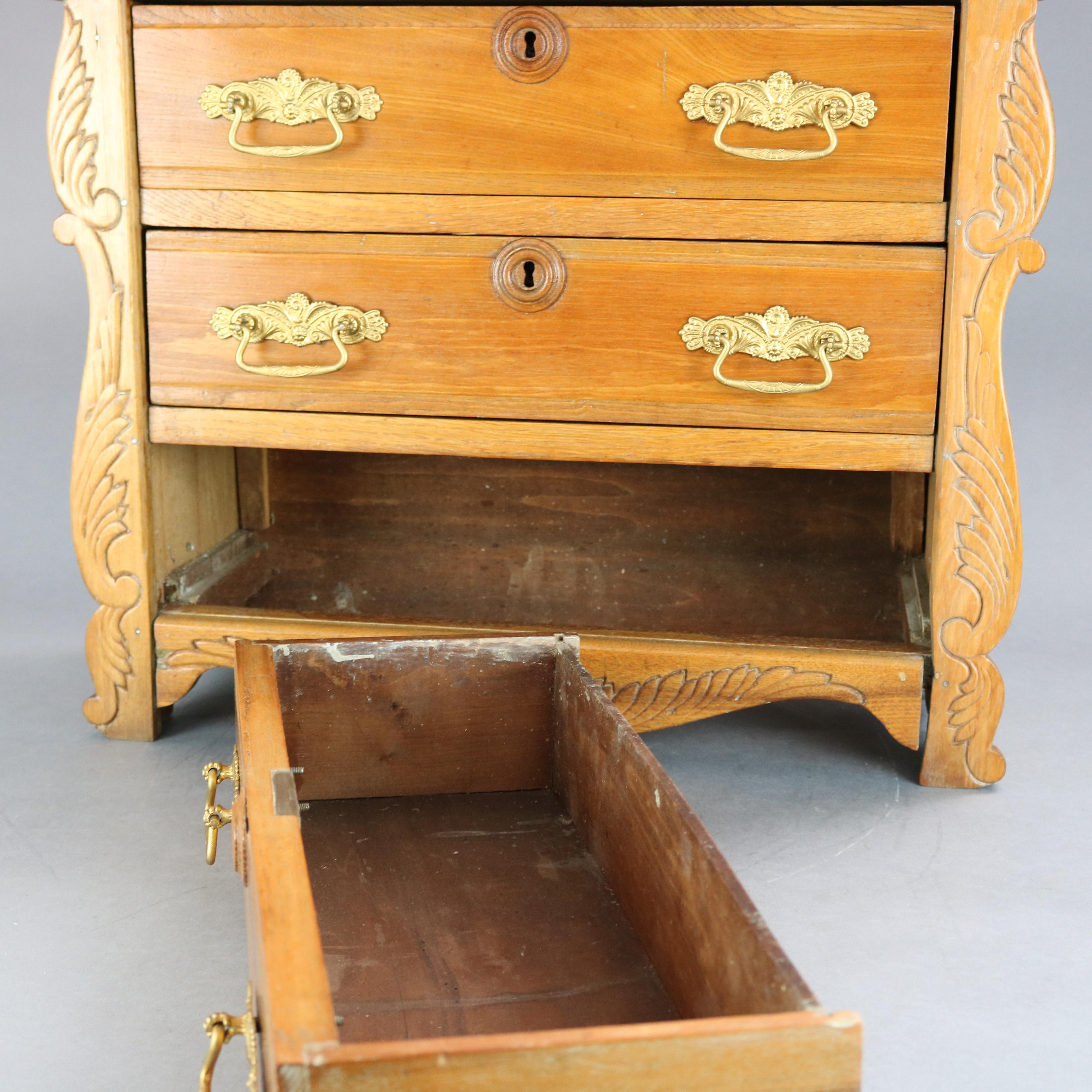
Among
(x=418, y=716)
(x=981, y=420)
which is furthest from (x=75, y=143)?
(x=981, y=420)

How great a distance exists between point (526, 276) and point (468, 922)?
874 mm

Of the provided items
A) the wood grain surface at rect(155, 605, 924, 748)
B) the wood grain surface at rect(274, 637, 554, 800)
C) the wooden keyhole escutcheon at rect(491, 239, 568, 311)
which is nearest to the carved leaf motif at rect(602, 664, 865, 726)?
the wood grain surface at rect(155, 605, 924, 748)

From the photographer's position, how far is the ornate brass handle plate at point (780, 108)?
1615 mm

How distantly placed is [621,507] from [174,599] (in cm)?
83

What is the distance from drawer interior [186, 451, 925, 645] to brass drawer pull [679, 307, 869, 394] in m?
0.61

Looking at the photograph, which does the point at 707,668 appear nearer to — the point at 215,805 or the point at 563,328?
the point at 563,328

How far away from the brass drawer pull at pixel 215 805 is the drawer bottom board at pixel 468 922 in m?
0.11

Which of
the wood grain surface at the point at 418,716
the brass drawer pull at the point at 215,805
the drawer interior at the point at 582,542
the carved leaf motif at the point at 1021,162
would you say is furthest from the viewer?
the drawer interior at the point at 582,542

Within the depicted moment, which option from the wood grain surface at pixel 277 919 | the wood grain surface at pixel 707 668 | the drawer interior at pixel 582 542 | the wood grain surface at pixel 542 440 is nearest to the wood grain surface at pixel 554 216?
the wood grain surface at pixel 542 440

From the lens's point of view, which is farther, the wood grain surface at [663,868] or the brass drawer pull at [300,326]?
the brass drawer pull at [300,326]

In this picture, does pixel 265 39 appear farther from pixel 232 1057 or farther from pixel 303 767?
pixel 232 1057

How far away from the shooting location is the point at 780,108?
162cm

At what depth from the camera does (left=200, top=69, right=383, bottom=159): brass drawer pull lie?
1.68 meters

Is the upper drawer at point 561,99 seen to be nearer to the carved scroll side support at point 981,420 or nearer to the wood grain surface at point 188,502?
the carved scroll side support at point 981,420
